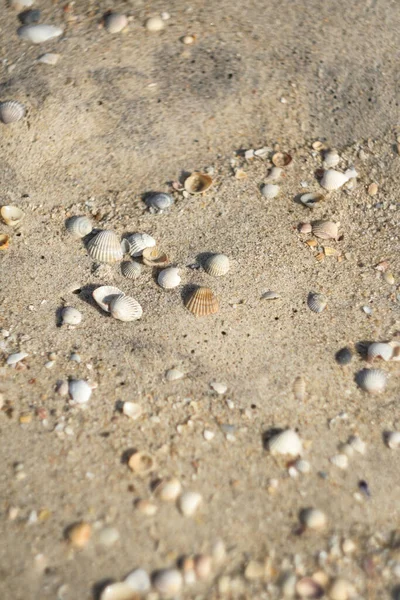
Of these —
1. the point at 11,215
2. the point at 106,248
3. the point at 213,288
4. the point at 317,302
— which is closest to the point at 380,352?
the point at 317,302

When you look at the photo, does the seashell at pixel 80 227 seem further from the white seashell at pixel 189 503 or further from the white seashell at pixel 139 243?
the white seashell at pixel 189 503

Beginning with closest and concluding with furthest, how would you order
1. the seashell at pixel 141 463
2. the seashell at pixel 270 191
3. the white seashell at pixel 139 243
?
1. the seashell at pixel 141 463
2. the white seashell at pixel 139 243
3. the seashell at pixel 270 191

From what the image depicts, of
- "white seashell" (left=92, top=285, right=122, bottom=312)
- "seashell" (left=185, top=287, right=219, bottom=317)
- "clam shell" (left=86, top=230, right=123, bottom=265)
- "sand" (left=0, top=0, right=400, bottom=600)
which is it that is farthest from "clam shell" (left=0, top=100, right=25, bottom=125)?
"seashell" (left=185, top=287, right=219, bottom=317)

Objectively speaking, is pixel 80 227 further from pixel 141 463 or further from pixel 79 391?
pixel 141 463

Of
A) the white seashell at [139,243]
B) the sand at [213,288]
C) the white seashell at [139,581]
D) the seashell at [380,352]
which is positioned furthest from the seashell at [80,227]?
the white seashell at [139,581]

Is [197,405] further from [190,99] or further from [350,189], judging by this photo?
[190,99]

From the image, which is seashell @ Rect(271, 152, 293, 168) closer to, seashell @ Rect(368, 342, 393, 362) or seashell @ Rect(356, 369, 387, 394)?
seashell @ Rect(368, 342, 393, 362)

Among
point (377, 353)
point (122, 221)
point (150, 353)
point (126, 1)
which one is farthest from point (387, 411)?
point (126, 1)
